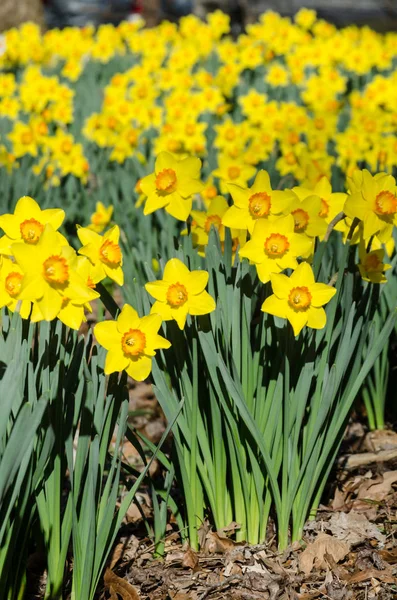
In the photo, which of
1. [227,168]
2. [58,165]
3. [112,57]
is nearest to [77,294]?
[227,168]

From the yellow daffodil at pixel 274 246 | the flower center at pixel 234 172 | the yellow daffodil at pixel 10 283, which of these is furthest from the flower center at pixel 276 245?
the flower center at pixel 234 172

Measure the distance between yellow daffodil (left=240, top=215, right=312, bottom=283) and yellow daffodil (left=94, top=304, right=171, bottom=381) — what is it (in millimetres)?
282

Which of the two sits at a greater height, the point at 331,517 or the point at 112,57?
the point at 112,57

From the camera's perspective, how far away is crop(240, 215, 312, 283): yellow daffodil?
5.96 ft

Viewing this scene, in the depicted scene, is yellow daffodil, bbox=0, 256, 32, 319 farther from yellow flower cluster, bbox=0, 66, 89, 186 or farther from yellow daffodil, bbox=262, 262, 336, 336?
yellow flower cluster, bbox=0, 66, 89, 186

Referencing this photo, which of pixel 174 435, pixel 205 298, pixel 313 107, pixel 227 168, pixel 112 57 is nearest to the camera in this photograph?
pixel 205 298

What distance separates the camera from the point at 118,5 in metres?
17.3

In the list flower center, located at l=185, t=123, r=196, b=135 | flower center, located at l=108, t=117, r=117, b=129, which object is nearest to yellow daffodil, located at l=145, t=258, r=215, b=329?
flower center, located at l=185, t=123, r=196, b=135

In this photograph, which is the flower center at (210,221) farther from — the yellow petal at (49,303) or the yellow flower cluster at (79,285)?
the yellow petal at (49,303)

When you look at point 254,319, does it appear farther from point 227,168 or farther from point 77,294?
point 227,168

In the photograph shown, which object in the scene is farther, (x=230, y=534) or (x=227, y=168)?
(x=227, y=168)

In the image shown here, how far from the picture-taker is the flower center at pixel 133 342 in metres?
1.67

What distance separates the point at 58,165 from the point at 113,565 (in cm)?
262

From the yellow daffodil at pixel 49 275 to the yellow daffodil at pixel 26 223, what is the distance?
8 centimetres
